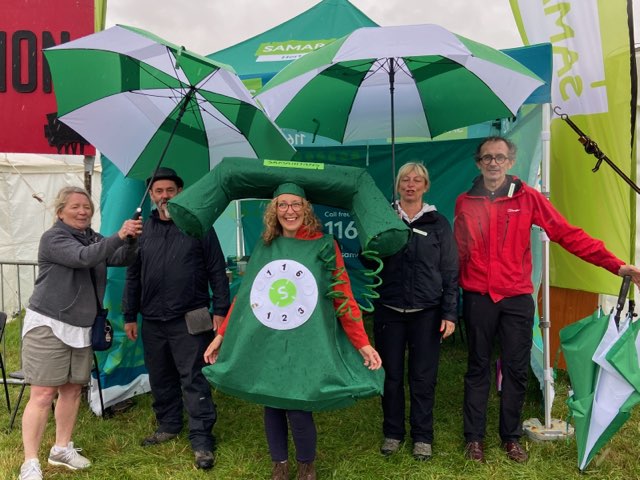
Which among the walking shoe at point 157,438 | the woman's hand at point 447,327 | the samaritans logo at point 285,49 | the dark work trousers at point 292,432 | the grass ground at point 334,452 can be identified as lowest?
the grass ground at point 334,452

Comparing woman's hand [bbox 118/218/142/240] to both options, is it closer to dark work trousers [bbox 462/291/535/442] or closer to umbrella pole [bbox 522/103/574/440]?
dark work trousers [bbox 462/291/535/442]

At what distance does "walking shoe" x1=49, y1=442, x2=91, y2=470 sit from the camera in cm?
283

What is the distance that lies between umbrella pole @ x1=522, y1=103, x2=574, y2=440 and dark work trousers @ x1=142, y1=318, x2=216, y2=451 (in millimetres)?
1869

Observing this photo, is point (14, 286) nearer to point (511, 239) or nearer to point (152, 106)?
point (152, 106)

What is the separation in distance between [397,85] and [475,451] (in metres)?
2.24

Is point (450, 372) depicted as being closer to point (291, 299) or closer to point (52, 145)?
point (291, 299)

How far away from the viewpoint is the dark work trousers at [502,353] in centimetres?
277

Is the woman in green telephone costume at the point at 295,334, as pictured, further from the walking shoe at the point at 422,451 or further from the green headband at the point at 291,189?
the walking shoe at the point at 422,451

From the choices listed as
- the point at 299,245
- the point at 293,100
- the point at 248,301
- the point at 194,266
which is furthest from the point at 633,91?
the point at 194,266

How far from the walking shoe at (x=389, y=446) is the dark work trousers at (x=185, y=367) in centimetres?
96

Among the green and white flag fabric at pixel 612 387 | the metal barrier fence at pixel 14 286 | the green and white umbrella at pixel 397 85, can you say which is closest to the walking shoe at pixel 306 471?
the green and white flag fabric at pixel 612 387

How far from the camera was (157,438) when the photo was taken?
318cm

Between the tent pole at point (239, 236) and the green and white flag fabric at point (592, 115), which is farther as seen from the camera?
the tent pole at point (239, 236)

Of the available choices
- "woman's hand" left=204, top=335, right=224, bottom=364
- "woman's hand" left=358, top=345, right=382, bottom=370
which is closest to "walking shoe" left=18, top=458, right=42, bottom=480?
"woman's hand" left=204, top=335, right=224, bottom=364
